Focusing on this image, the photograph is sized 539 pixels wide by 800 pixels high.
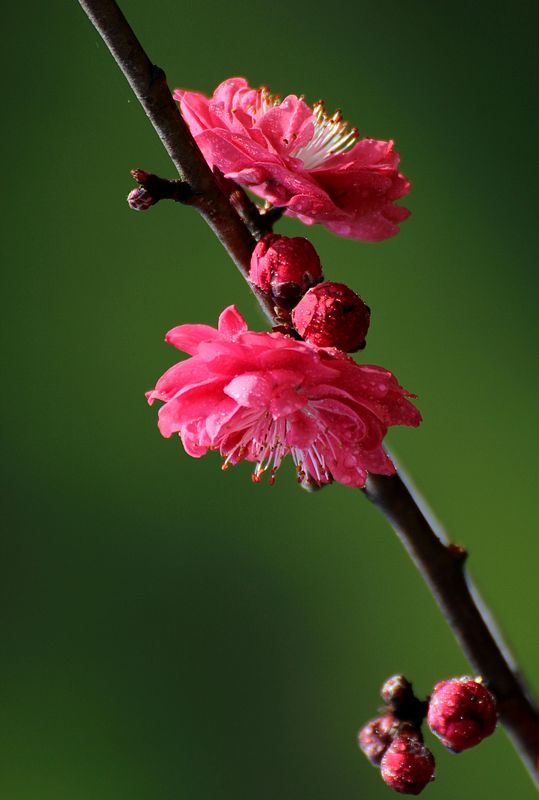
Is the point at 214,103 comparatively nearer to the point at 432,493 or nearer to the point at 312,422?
the point at 312,422

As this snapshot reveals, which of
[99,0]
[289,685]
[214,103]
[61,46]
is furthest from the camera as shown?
[61,46]

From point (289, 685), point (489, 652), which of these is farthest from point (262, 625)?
point (489, 652)

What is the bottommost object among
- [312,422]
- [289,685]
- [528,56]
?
[289,685]

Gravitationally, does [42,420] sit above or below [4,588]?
above

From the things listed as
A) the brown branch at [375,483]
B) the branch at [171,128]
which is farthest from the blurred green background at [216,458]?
the branch at [171,128]

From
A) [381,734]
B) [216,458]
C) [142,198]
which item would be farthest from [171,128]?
[216,458]

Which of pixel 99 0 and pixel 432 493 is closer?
pixel 99 0

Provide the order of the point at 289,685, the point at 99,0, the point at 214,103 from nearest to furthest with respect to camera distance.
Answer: the point at 99,0
the point at 214,103
the point at 289,685

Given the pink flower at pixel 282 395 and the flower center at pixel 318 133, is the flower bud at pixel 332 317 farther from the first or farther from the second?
the flower center at pixel 318 133
